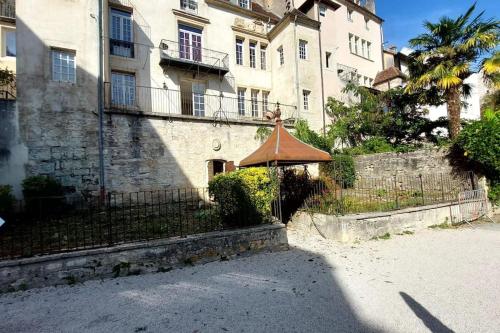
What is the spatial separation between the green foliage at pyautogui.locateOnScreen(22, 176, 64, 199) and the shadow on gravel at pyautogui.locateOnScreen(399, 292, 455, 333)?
10.6m

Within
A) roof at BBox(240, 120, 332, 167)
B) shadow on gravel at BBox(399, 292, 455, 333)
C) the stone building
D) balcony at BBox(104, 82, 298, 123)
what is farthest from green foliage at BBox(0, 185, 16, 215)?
shadow on gravel at BBox(399, 292, 455, 333)

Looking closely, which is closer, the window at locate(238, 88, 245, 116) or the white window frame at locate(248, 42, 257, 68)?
the window at locate(238, 88, 245, 116)

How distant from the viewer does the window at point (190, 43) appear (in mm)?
15289

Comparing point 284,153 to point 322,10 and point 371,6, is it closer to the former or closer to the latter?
point 322,10

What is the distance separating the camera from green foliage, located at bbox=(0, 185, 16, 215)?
817cm

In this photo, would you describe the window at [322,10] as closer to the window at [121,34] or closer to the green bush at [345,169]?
the green bush at [345,169]

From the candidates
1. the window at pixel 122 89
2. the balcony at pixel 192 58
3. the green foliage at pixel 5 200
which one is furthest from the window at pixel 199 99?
the green foliage at pixel 5 200

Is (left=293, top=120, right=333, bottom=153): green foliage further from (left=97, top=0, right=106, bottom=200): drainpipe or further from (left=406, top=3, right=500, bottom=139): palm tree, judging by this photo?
(left=97, top=0, right=106, bottom=200): drainpipe

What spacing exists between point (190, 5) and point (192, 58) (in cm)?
327

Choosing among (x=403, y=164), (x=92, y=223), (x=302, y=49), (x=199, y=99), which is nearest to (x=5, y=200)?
(x=92, y=223)

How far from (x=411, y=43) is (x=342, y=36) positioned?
9174mm

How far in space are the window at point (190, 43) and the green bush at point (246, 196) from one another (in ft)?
37.9

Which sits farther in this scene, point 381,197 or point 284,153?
point 381,197

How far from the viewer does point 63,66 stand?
10.6 m
